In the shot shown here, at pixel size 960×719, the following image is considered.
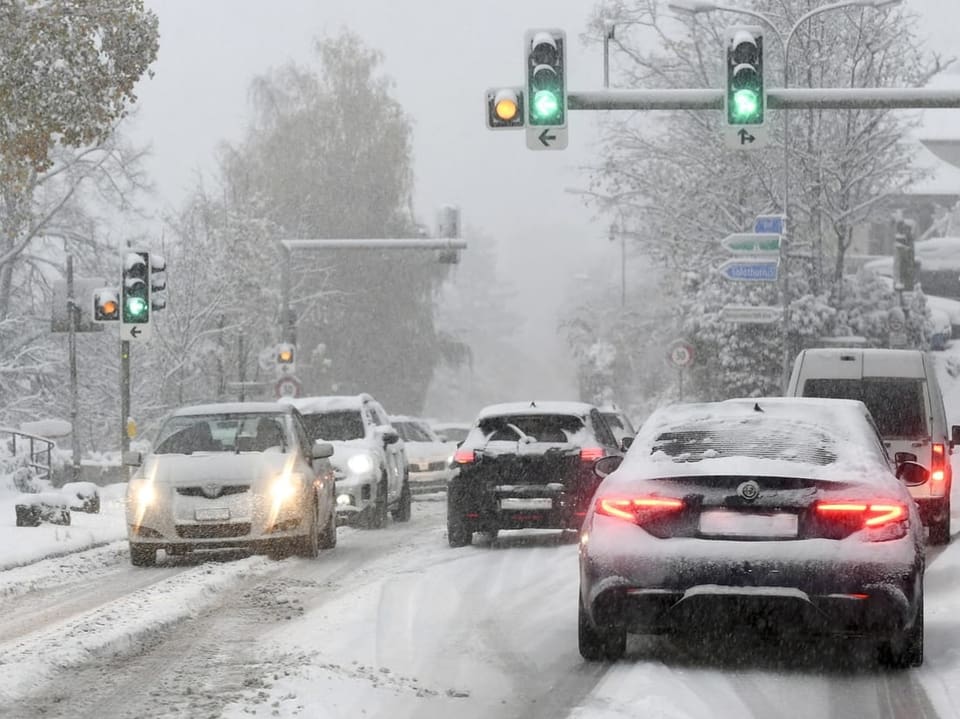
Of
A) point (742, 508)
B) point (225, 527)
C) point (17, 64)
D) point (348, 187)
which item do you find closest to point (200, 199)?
point (348, 187)

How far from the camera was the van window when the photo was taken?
743 inches

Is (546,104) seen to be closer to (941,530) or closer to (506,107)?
(506,107)

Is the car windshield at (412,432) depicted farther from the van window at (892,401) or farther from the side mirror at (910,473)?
the side mirror at (910,473)

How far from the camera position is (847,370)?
64.3 ft

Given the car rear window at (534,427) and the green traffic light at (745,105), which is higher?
the green traffic light at (745,105)

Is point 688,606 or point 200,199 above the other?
point 200,199

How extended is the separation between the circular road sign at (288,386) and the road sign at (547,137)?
1944cm

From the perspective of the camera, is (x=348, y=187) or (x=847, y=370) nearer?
(x=847, y=370)

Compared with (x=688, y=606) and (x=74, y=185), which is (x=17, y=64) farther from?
(x=74, y=185)

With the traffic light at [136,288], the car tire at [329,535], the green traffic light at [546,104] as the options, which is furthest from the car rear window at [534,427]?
the traffic light at [136,288]

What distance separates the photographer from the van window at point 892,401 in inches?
743

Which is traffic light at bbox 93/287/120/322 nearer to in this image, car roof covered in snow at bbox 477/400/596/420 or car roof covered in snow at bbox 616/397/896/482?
car roof covered in snow at bbox 477/400/596/420

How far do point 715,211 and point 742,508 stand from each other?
1577 inches

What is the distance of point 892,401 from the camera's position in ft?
62.8
